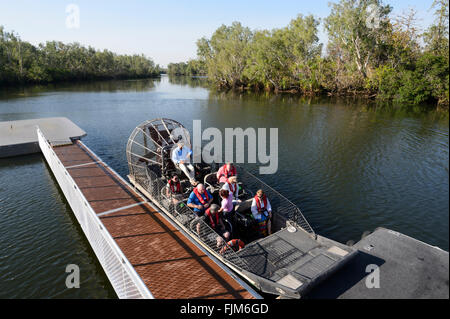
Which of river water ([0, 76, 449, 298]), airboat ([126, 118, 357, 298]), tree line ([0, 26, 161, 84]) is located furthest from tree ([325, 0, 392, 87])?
tree line ([0, 26, 161, 84])

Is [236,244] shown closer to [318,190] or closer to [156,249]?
[156,249]

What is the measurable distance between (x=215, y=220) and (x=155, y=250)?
251 centimetres

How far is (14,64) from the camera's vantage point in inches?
3280

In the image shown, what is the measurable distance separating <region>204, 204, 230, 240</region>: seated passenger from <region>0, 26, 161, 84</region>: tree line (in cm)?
9421

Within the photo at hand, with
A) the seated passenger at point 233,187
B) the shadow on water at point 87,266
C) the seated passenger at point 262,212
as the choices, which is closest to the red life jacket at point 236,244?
the seated passenger at point 262,212

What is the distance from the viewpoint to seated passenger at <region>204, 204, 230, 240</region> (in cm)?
999

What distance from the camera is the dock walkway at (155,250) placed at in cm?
820

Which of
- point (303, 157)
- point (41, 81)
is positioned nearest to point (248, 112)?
point (303, 157)

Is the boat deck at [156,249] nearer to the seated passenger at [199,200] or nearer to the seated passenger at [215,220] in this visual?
the seated passenger at [215,220]

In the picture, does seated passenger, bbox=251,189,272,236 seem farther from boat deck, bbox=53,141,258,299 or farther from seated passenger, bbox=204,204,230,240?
boat deck, bbox=53,141,258,299

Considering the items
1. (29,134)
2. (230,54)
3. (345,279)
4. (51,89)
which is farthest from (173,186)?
(51,89)
